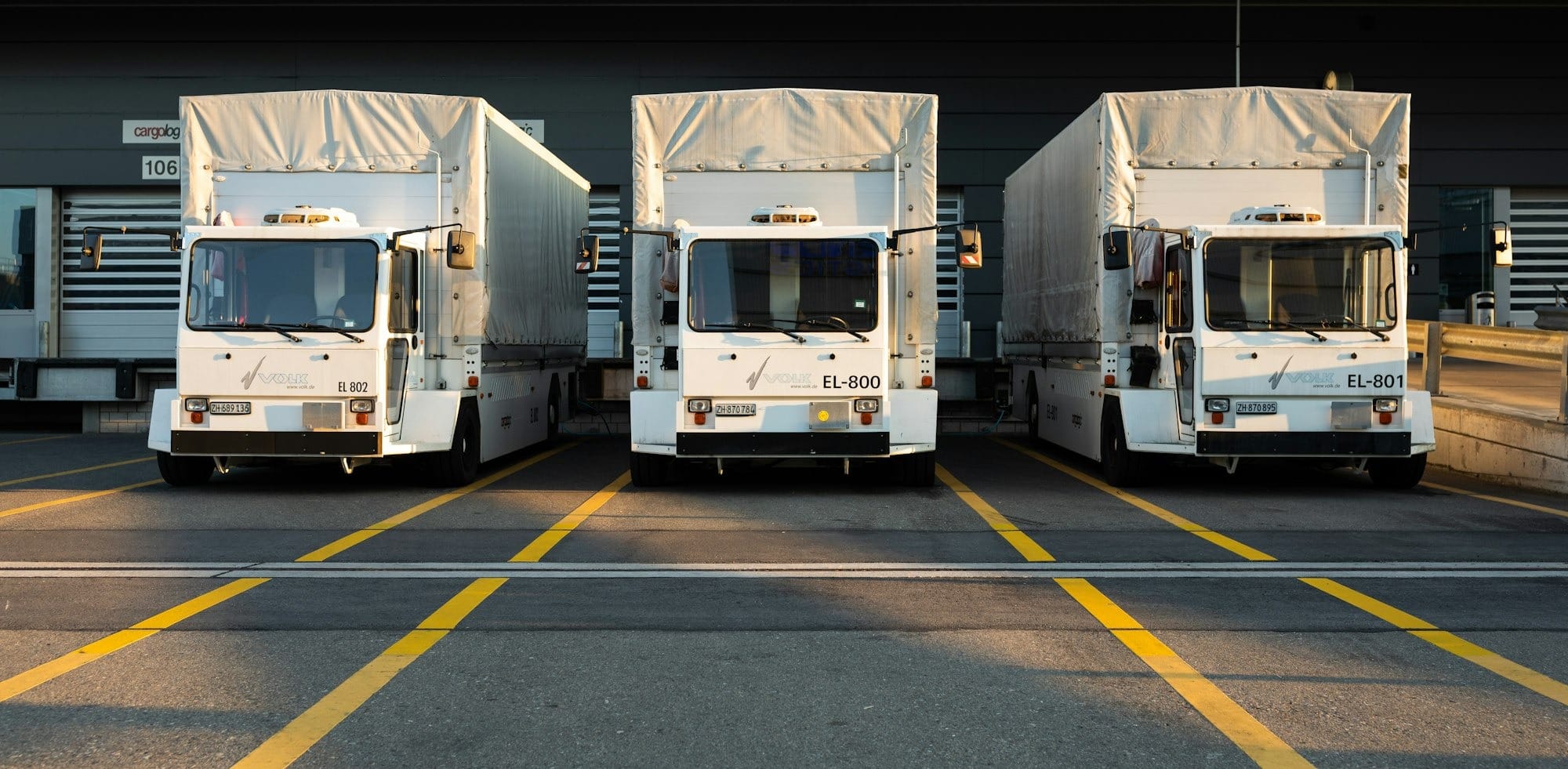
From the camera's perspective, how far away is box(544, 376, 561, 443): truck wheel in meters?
17.3

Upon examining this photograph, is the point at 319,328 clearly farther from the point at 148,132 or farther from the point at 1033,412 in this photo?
the point at 148,132

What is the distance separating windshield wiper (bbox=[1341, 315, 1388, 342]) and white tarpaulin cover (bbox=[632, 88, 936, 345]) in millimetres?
3697

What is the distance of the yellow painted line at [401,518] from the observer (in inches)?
346

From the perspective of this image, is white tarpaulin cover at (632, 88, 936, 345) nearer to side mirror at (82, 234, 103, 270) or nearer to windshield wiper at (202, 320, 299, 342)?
windshield wiper at (202, 320, 299, 342)

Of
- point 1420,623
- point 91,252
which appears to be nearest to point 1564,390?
point 1420,623

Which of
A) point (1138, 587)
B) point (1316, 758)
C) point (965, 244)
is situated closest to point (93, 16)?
point (965, 244)

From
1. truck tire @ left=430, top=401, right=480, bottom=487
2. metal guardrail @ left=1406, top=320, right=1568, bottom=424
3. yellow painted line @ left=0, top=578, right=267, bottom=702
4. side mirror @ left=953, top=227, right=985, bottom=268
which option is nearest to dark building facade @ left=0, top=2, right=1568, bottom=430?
metal guardrail @ left=1406, top=320, right=1568, bottom=424

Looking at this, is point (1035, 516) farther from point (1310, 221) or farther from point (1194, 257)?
point (1310, 221)

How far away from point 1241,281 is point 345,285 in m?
8.14

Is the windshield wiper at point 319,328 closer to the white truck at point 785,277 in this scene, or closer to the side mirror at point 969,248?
the white truck at point 785,277

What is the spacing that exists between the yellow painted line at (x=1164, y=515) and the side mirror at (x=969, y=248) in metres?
2.56

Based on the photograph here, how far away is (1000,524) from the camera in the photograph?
10.3 meters

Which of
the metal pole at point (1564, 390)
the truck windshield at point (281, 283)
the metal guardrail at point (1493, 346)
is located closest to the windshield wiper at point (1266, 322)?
the metal guardrail at point (1493, 346)

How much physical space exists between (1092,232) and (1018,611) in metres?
7.33
